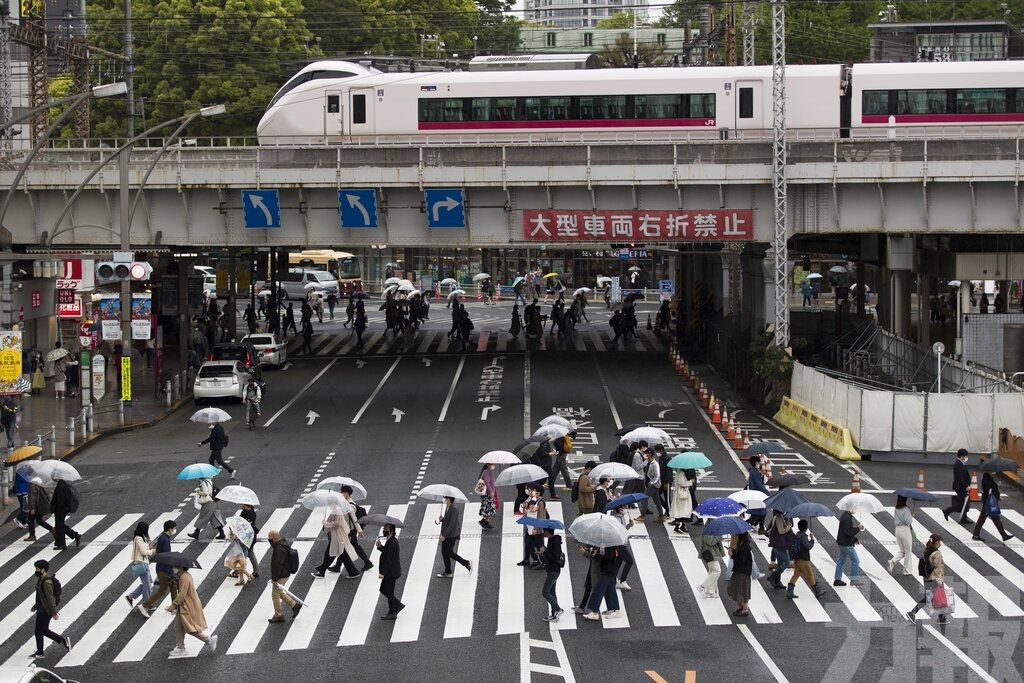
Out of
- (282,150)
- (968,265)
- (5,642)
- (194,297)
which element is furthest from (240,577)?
(194,297)

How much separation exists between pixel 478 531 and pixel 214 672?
28.2 feet

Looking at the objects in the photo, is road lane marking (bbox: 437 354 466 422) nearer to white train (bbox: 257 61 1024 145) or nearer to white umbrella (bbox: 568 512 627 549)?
white train (bbox: 257 61 1024 145)

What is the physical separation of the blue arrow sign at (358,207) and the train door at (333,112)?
23.3ft

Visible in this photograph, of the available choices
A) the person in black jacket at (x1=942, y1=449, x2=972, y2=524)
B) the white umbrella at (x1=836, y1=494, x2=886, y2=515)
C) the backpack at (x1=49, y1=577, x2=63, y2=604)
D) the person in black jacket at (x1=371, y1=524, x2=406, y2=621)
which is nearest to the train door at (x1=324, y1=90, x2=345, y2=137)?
the person in black jacket at (x1=942, y1=449, x2=972, y2=524)

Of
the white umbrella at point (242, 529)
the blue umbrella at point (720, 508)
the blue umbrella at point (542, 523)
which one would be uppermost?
the blue umbrella at point (720, 508)

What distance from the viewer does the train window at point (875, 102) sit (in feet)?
150

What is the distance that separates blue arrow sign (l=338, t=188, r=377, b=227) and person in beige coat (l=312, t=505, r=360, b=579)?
19.4m

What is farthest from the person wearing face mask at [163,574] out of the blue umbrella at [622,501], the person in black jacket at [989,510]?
the person in black jacket at [989,510]

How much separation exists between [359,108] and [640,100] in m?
9.50

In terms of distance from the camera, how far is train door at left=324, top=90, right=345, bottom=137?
47562 millimetres

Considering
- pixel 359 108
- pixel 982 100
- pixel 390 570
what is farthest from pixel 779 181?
pixel 390 570

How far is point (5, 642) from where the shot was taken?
19984mm

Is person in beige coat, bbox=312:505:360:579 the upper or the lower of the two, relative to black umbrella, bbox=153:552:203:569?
lower

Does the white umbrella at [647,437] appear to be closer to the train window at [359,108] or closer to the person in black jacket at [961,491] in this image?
the person in black jacket at [961,491]
